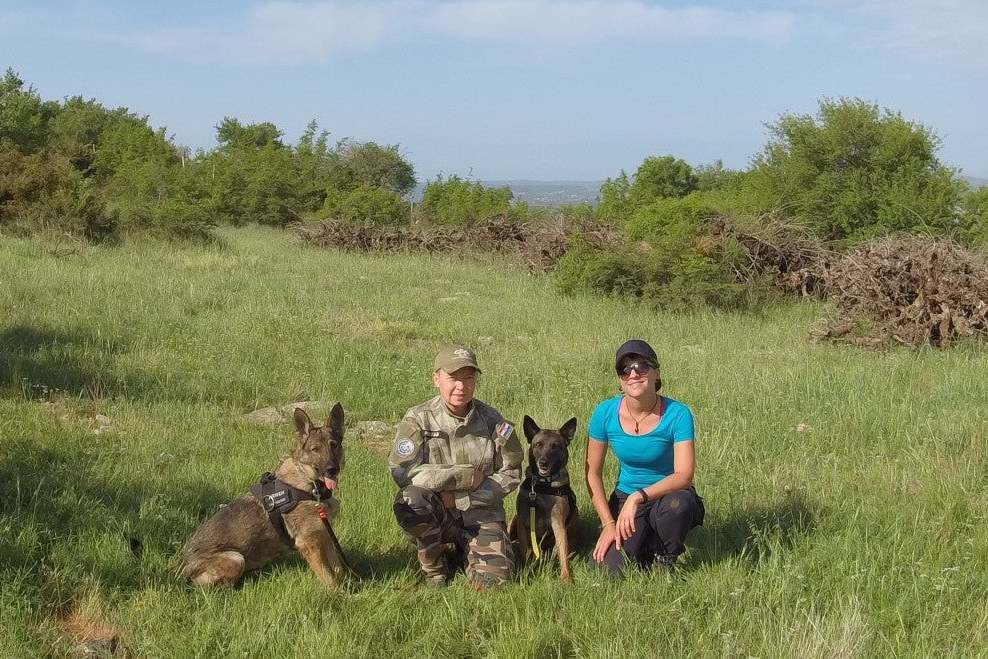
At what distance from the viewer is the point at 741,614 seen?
3879 millimetres

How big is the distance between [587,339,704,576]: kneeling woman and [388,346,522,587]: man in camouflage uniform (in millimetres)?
485

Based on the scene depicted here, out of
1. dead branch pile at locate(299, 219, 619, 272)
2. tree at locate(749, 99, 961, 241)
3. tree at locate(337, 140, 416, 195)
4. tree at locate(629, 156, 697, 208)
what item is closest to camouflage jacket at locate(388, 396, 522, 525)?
tree at locate(749, 99, 961, 241)

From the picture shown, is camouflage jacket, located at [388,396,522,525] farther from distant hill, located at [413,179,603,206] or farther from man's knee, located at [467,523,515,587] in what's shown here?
distant hill, located at [413,179,603,206]

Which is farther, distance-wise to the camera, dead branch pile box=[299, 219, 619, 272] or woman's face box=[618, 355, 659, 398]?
dead branch pile box=[299, 219, 619, 272]

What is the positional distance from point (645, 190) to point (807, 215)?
11.5 meters

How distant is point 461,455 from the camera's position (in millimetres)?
4434

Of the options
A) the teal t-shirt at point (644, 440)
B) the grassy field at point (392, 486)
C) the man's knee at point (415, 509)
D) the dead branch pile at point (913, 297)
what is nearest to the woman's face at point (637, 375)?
the teal t-shirt at point (644, 440)

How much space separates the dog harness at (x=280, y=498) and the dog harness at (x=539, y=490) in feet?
3.45

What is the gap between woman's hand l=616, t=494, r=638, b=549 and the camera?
4.26 meters

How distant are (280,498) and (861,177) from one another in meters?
16.3

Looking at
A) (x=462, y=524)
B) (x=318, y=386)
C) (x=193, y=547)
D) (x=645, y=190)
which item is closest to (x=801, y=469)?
(x=462, y=524)

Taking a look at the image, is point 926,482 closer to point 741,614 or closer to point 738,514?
point 738,514

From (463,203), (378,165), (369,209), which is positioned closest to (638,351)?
(369,209)

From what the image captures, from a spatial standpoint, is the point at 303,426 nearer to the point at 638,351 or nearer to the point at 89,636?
the point at 89,636
